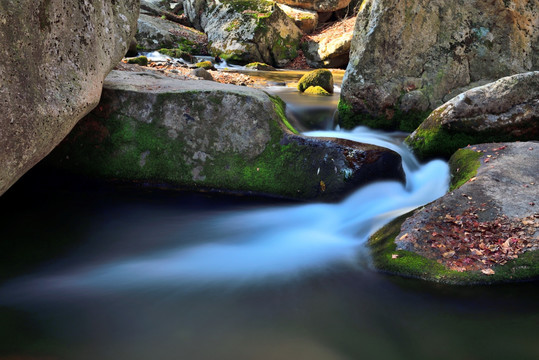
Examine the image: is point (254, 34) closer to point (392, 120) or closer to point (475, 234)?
point (392, 120)

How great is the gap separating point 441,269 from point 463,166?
228 cm

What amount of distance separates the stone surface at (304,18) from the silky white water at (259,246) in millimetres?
20611

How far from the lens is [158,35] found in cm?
2152

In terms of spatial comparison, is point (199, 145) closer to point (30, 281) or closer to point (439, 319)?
point (30, 281)

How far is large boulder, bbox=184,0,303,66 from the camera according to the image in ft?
68.5

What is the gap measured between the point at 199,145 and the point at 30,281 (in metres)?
2.75

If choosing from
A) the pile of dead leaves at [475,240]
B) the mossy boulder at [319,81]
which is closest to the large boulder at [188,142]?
the pile of dead leaves at [475,240]

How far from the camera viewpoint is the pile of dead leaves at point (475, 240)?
338 centimetres

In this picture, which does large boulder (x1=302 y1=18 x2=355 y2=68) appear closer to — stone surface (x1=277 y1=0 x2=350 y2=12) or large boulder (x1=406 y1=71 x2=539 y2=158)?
stone surface (x1=277 y1=0 x2=350 y2=12)

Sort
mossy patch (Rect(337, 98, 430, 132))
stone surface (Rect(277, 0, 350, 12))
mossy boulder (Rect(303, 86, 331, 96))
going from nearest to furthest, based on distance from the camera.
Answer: mossy patch (Rect(337, 98, 430, 132)) < mossy boulder (Rect(303, 86, 331, 96)) < stone surface (Rect(277, 0, 350, 12))

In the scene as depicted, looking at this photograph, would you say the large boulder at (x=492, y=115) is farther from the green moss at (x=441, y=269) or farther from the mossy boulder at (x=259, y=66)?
the mossy boulder at (x=259, y=66)

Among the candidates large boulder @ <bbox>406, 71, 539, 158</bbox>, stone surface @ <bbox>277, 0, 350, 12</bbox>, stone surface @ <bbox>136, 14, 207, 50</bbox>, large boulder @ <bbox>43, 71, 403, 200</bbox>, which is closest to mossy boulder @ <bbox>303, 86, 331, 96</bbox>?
large boulder @ <bbox>406, 71, 539, 158</bbox>

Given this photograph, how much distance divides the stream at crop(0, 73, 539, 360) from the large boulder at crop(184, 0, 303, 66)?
56.0 feet

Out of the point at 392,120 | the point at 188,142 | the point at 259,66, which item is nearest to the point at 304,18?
the point at 259,66
